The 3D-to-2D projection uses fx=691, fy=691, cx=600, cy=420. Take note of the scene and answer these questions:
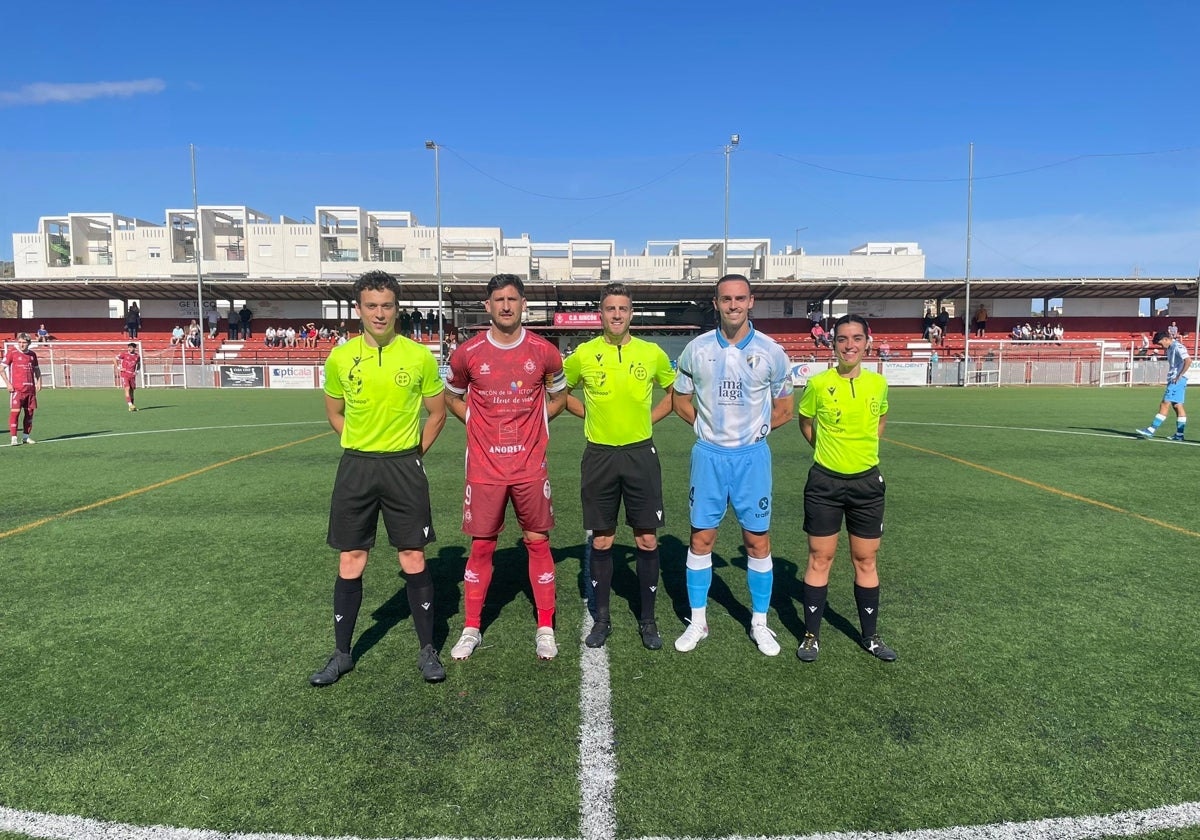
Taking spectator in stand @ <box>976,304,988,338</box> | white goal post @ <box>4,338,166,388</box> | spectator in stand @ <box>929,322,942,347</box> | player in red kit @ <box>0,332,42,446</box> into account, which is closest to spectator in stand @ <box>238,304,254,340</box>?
white goal post @ <box>4,338,166,388</box>

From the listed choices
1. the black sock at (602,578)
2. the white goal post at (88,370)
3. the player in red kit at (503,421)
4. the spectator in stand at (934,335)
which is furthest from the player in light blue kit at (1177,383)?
the white goal post at (88,370)

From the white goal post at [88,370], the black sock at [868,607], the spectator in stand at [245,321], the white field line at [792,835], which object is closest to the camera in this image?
the white field line at [792,835]

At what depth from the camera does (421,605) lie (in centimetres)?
409

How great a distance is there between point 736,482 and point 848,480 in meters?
0.66

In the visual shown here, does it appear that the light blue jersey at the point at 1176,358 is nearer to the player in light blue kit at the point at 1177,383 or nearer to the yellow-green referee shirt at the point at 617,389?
the player in light blue kit at the point at 1177,383

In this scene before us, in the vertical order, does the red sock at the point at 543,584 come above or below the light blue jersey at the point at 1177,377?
below

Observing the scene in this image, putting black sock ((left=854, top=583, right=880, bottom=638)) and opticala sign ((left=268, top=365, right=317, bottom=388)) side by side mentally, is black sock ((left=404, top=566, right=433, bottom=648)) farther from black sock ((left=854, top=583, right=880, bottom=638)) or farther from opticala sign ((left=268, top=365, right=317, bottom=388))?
opticala sign ((left=268, top=365, right=317, bottom=388))

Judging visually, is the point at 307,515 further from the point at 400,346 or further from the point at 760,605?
the point at 760,605

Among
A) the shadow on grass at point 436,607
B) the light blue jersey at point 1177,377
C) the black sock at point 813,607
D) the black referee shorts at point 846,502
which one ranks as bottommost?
the shadow on grass at point 436,607

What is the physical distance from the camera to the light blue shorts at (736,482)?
4258mm

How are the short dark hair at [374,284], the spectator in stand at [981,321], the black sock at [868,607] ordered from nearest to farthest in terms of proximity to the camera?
the short dark hair at [374,284] → the black sock at [868,607] → the spectator in stand at [981,321]

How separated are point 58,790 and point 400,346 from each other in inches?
99.3

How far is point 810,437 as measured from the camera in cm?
444

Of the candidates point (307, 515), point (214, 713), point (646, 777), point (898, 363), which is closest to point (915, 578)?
point (646, 777)
